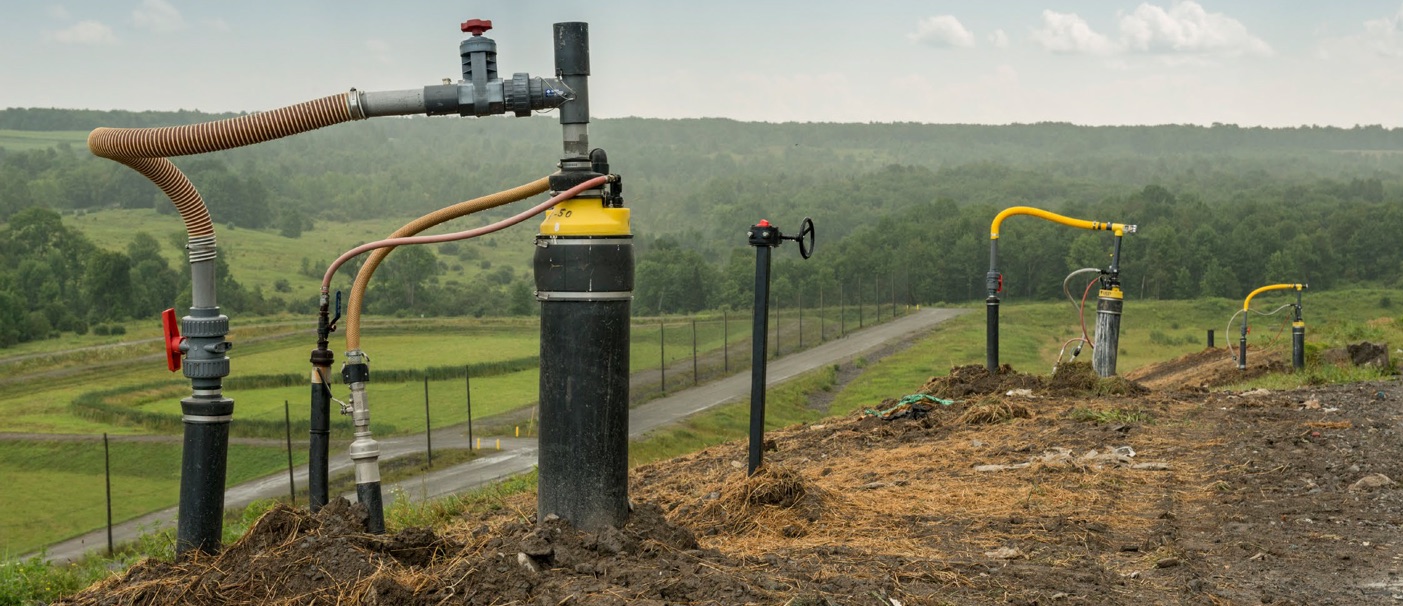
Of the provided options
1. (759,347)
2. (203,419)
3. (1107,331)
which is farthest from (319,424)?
(1107,331)

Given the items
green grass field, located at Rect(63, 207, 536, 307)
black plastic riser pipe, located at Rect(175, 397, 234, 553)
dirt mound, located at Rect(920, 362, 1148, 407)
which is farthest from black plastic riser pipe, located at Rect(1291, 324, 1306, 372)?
green grass field, located at Rect(63, 207, 536, 307)

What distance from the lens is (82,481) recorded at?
187ft

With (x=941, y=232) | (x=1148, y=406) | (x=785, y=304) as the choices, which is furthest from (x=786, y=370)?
(x=941, y=232)

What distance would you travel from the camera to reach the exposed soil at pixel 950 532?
18.4ft

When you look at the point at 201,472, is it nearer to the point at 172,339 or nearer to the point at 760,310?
the point at 172,339

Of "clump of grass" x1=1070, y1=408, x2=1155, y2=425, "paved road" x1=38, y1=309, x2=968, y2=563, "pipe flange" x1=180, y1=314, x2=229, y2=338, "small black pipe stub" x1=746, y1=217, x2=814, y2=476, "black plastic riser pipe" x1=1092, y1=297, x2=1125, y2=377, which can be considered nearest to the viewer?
"pipe flange" x1=180, y1=314, x2=229, y2=338

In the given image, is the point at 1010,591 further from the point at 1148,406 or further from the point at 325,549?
the point at 1148,406

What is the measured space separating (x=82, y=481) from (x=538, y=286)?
58140 mm

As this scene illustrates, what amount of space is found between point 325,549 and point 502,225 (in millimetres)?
1814

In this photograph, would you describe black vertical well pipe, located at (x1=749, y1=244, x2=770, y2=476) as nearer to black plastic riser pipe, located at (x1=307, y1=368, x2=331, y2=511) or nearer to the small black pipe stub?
the small black pipe stub

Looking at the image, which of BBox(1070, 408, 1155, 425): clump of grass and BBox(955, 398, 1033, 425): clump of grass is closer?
BBox(1070, 408, 1155, 425): clump of grass

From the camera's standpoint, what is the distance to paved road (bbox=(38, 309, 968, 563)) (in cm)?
4056

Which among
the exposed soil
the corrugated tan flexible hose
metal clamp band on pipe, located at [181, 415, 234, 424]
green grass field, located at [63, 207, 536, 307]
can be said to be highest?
the corrugated tan flexible hose

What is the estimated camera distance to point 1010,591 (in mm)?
5867
